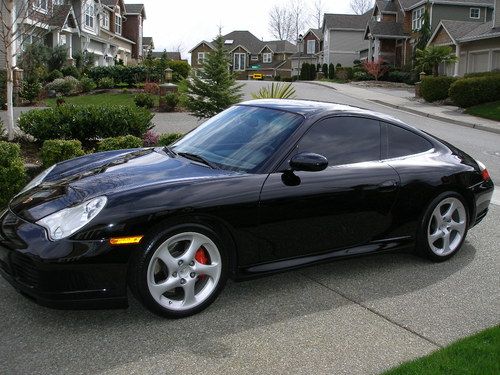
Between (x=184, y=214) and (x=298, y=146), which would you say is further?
(x=298, y=146)

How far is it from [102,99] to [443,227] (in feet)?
67.8

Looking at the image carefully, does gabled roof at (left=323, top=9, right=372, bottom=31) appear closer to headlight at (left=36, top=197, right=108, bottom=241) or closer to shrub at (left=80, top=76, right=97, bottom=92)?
shrub at (left=80, top=76, right=97, bottom=92)

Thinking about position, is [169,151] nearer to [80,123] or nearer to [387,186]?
[387,186]

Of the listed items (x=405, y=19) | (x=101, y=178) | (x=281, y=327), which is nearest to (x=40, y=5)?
(x=101, y=178)

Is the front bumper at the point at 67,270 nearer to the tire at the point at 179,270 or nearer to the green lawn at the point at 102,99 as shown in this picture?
the tire at the point at 179,270

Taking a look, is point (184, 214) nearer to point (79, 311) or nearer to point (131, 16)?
point (79, 311)

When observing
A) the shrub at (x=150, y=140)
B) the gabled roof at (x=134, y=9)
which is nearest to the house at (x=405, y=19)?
the gabled roof at (x=134, y=9)

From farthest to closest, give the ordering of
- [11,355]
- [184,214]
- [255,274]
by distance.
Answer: [255,274] < [184,214] < [11,355]

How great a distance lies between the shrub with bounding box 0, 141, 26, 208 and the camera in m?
6.50

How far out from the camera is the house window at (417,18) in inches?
1924

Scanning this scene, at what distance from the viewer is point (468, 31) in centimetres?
3656

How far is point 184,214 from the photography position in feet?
12.0

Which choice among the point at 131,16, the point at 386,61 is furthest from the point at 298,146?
the point at 131,16

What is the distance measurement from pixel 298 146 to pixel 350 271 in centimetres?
124
